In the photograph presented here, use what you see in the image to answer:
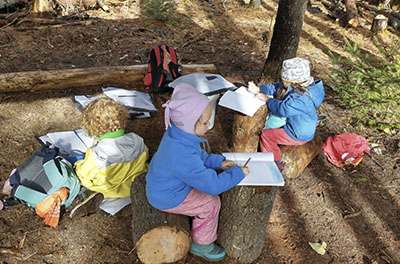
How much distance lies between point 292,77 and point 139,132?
7.56 feet

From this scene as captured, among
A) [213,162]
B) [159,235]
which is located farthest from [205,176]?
[159,235]

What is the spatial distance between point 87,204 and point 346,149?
3.26m

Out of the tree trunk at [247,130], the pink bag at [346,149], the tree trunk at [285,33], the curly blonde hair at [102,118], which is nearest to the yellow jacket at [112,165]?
the curly blonde hair at [102,118]

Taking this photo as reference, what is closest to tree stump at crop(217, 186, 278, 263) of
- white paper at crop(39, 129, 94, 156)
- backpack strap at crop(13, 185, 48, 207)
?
backpack strap at crop(13, 185, 48, 207)

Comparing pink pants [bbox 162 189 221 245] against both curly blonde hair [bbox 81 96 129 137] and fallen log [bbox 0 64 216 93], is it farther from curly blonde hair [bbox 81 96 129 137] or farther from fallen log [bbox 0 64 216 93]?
fallen log [bbox 0 64 216 93]

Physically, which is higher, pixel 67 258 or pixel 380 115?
pixel 380 115

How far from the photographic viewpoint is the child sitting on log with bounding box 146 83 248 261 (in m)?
2.21

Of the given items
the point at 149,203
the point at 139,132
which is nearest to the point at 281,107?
the point at 149,203

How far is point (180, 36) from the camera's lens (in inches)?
308

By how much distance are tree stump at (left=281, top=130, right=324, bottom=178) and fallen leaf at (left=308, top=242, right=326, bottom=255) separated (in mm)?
999

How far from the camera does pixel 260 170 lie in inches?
104

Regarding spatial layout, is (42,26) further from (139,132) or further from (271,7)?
(271,7)

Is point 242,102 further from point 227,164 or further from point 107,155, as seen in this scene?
point 107,155

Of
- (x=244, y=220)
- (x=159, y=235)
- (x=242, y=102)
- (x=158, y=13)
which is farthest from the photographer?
(x=158, y=13)
